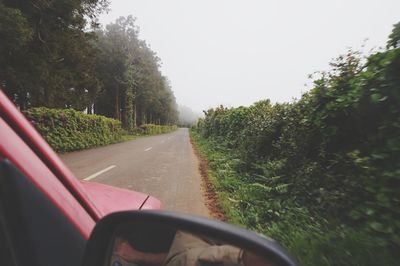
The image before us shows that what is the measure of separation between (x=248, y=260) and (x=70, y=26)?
2590cm

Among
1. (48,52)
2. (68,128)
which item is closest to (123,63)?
(48,52)

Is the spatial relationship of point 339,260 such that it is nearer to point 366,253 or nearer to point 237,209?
point 366,253

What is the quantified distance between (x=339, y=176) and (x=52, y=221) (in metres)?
4.95

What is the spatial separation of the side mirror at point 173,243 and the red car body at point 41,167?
122mm

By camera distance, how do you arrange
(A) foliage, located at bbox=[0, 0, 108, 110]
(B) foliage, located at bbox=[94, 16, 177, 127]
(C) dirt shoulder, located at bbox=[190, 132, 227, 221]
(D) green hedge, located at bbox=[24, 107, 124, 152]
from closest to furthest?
(C) dirt shoulder, located at bbox=[190, 132, 227, 221]
(D) green hedge, located at bbox=[24, 107, 124, 152]
(A) foliage, located at bbox=[0, 0, 108, 110]
(B) foliage, located at bbox=[94, 16, 177, 127]

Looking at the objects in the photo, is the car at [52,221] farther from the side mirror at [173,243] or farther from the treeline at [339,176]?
the treeline at [339,176]

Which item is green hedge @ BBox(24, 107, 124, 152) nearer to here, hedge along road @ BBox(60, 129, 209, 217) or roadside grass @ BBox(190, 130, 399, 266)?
hedge along road @ BBox(60, 129, 209, 217)

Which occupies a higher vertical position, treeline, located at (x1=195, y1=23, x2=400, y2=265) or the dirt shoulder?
treeline, located at (x1=195, y1=23, x2=400, y2=265)

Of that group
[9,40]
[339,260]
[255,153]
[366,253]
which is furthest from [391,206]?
[9,40]

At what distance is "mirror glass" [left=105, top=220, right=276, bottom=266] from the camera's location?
38.5 inches

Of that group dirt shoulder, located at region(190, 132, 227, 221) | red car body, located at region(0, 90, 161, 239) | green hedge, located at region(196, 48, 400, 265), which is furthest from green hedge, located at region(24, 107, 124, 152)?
red car body, located at region(0, 90, 161, 239)

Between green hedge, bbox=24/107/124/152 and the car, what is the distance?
12575 mm

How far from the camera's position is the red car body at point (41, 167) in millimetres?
930

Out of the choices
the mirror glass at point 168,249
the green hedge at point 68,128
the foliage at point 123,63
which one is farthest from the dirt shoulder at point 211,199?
the foliage at point 123,63
